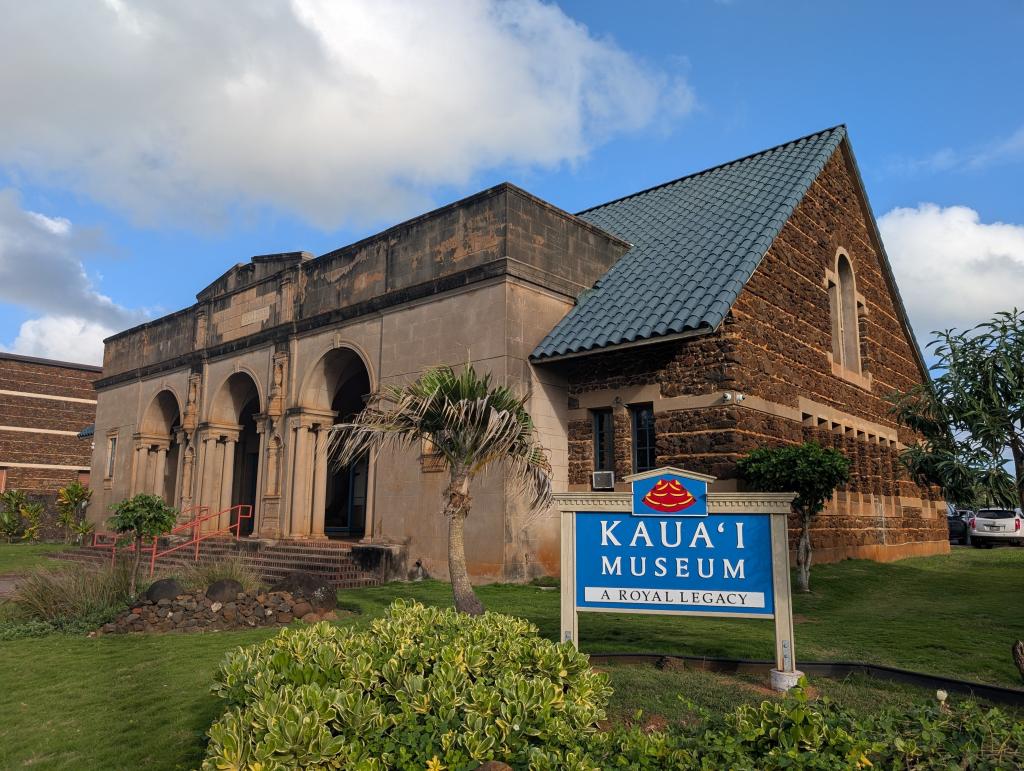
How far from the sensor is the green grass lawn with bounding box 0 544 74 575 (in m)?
21.2

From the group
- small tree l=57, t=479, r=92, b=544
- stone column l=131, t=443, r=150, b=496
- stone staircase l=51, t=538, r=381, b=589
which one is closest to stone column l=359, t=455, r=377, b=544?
stone staircase l=51, t=538, r=381, b=589

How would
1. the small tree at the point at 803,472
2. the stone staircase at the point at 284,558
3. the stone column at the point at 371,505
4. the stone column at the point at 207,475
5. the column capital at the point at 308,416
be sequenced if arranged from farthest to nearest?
the stone column at the point at 207,475, the column capital at the point at 308,416, the stone column at the point at 371,505, the stone staircase at the point at 284,558, the small tree at the point at 803,472

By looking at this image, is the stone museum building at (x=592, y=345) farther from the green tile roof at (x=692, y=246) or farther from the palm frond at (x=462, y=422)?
the palm frond at (x=462, y=422)

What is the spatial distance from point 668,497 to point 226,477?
19643 millimetres

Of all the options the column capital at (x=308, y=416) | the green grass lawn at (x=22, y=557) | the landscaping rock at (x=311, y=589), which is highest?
the column capital at (x=308, y=416)

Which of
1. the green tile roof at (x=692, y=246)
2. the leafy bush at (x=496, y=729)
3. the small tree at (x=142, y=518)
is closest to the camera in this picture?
the leafy bush at (x=496, y=729)

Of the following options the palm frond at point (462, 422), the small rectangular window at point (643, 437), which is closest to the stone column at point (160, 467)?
the small rectangular window at point (643, 437)

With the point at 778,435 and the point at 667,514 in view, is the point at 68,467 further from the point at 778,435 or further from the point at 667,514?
the point at 667,514

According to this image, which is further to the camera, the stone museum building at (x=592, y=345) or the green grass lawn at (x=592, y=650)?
the stone museum building at (x=592, y=345)

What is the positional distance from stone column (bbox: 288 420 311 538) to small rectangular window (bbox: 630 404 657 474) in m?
9.23

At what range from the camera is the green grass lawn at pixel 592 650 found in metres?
6.13

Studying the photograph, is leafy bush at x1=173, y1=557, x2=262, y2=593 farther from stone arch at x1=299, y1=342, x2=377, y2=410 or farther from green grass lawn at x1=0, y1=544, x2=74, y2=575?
green grass lawn at x1=0, y1=544, x2=74, y2=575

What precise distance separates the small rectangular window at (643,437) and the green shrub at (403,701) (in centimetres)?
1034

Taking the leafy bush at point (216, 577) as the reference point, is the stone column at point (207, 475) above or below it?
above
